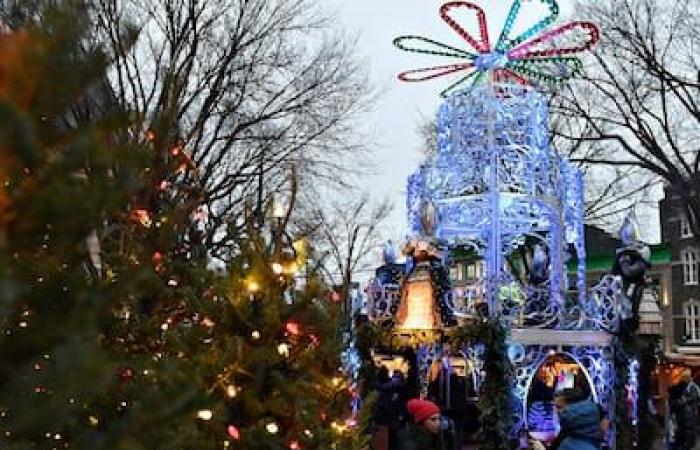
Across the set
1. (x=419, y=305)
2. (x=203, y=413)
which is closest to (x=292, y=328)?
(x=203, y=413)

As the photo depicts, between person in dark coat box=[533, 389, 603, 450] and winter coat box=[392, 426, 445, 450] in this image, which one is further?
winter coat box=[392, 426, 445, 450]

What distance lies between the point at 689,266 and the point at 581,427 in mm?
50004

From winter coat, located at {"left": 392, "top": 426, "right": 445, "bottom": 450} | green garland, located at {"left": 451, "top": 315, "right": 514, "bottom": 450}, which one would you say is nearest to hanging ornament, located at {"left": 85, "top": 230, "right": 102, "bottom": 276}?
winter coat, located at {"left": 392, "top": 426, "right": 445, "bottom": 450}

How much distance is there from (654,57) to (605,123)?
11.0 ft

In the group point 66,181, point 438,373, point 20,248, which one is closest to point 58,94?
point 66,181

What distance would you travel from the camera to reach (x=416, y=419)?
8891mm

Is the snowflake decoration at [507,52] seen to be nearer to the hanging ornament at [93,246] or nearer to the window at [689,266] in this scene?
the hanging ornament at [93,246]

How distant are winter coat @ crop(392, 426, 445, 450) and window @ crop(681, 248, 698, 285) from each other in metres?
47.2

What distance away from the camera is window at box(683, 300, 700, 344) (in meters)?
51.9

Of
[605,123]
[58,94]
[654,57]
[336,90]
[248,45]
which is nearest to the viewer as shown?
[58,94]

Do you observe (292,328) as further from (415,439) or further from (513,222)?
(513,222)

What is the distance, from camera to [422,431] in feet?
28.4

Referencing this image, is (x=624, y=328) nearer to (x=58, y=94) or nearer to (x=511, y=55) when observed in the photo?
(x=511, y=55)

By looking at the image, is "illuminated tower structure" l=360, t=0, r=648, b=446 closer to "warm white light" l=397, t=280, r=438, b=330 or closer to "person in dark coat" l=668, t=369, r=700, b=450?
"warm white light" l=397, t=280, r=438, b=330
